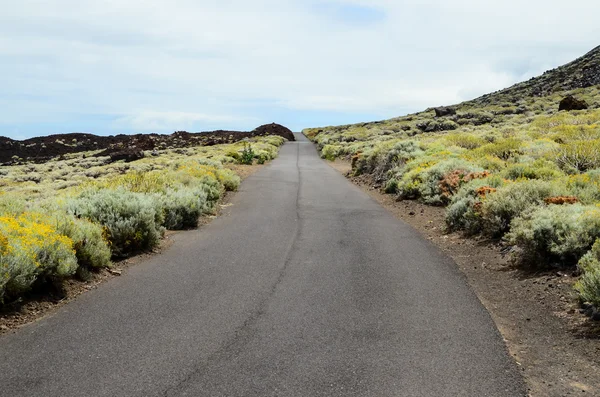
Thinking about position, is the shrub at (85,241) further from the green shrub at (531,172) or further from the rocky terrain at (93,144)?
the rocky terrain at (93,144)

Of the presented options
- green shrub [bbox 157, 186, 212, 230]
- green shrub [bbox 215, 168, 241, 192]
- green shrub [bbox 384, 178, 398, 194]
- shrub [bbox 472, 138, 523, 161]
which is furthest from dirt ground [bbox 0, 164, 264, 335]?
shrub [bbox 472, 138, 523, 161]

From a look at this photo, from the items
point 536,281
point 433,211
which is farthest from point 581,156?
point 536,281

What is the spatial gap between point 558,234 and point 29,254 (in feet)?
26.9

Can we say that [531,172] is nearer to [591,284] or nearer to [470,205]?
[470,205]

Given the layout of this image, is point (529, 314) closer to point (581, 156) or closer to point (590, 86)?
point (581, 156)

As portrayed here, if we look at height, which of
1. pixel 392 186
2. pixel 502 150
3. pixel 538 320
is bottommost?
pixel 538 320

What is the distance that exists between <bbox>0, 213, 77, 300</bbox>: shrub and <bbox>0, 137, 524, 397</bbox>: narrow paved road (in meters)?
0.63

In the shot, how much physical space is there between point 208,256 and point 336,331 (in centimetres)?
413

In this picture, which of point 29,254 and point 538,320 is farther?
point 29,254

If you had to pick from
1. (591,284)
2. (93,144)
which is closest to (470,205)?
(591,284)

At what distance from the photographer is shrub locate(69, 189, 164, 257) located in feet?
29.3

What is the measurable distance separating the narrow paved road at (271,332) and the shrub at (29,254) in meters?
0.63

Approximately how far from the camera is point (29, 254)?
20.2 ft

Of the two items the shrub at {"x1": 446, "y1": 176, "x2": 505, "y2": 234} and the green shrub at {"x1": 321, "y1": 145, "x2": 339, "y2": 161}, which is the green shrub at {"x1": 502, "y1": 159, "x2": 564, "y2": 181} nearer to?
the shrub at {"x1": 446, "y1": 176, "x2": 505, "y2": 234}
